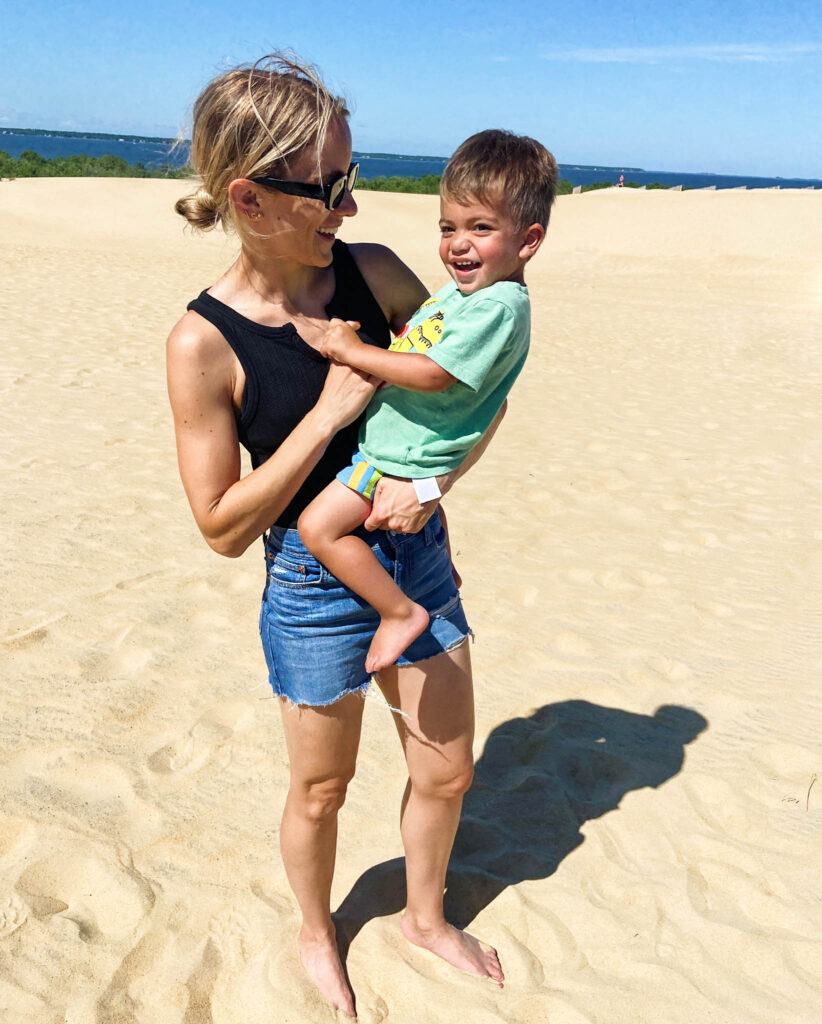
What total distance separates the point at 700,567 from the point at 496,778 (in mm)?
2354

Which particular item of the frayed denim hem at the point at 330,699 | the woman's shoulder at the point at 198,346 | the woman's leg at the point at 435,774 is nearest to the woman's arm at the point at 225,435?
the woman's shoulder at the point at 198,346

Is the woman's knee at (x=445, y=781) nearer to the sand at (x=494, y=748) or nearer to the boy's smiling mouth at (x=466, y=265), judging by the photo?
the sand at (x=494, y=748)

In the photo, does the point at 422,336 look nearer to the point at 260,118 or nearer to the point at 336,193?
the point at 336,193

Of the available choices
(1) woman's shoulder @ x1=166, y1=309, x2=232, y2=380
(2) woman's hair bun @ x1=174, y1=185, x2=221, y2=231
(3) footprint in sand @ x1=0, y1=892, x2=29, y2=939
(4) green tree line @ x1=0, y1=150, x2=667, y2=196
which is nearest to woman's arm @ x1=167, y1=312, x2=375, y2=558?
(1) woman's shoulder @ x1=166, y1=309, x2=232, y2=380

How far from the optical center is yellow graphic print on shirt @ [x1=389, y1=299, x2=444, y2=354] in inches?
79.8

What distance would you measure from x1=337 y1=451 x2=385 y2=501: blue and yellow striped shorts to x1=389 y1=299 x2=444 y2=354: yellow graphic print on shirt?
0.27m

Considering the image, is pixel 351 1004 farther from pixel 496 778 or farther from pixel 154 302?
pixel 154 302

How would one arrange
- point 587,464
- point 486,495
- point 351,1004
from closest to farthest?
1. point 351,1004
2. point 486,495
3. point 587,464

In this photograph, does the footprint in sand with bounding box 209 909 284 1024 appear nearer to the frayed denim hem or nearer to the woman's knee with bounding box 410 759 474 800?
the woman's knee with bounding box 410 759 474 800

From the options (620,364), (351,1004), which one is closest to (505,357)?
(351,1004)

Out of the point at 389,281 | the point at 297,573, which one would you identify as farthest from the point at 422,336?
the point at 297,573

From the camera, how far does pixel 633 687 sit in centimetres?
399

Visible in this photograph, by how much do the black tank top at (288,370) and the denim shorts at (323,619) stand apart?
12cm

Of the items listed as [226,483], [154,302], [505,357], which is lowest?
[154,302]
